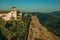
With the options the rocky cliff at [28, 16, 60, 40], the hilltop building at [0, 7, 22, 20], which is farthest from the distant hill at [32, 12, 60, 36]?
the hilltop building at [0, 7, 22, 20]

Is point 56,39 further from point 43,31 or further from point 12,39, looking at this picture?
point 12,39

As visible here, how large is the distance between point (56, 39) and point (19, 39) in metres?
6.73

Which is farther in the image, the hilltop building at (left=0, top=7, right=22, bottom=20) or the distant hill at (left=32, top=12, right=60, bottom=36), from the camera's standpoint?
the hilltop building at (left=0, top=7, right=22, bottom=20)

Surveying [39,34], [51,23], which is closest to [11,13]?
[51,23]

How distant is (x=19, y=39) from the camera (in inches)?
417

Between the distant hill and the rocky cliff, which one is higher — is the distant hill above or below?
below

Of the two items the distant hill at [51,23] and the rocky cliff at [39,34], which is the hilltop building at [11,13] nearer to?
the distant hill at [51,23]

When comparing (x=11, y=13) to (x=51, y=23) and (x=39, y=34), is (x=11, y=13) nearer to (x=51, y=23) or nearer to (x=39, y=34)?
(x=51, y=23)

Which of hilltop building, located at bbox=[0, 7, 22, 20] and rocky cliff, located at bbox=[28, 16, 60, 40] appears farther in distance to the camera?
hilltop building, located at bbox=[0, 7, 22, 20]

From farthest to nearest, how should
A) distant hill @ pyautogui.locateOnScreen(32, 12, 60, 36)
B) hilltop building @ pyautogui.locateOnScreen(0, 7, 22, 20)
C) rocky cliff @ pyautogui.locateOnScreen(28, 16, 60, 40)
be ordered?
hilltop building @ pyautogui.locateOnScreen(0, 7, 22, 20)
distant hill @ pyautogui.locateOnScreen(32, 12, 60, 36)
rocky cliff @ pyautogui.locateOnScreen(28, 16, 60, 40)

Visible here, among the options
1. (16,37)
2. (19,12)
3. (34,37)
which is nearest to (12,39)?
(16,37)

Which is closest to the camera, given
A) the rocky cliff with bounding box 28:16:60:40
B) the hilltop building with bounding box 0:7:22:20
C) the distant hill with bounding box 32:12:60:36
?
the rocky cliff with bounding box 28:16:60:40

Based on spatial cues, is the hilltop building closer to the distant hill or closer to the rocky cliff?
the distant hill

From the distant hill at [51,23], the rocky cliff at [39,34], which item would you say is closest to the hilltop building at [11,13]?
the distant hill at [51,23]
